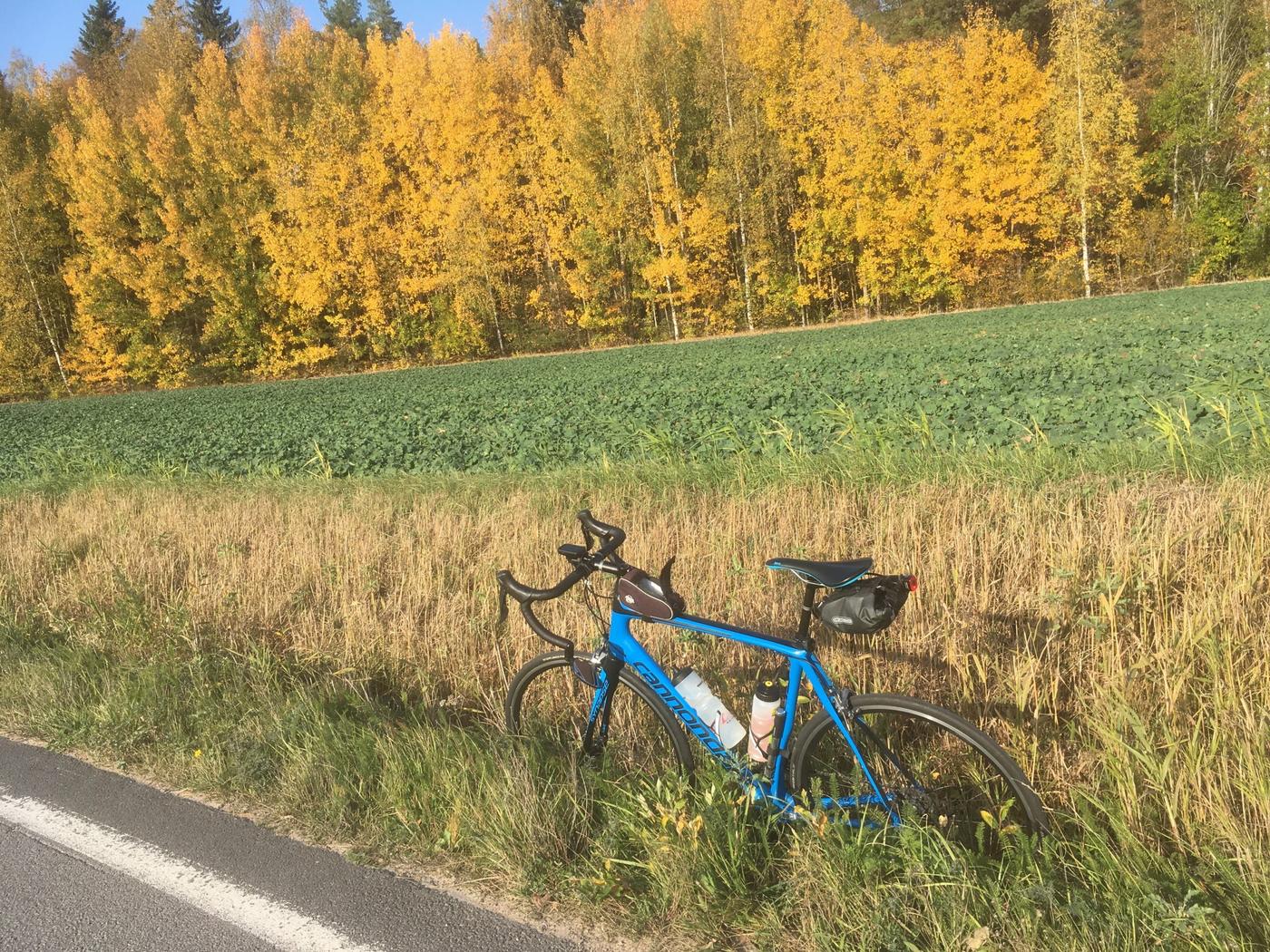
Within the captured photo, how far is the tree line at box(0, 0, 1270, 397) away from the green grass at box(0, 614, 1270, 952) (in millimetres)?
→ 33404

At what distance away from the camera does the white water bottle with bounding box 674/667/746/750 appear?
8.90 ft

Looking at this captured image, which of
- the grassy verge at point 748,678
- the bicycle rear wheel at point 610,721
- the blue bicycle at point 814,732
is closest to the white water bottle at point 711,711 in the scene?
the blue bicycle at point 814,732

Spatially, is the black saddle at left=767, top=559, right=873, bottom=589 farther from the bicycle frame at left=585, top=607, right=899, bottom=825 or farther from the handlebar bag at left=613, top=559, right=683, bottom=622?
the handlebar bag at left=613, top=559, right=683, bottom=622

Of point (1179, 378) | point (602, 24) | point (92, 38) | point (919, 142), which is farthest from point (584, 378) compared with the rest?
point (92, 38)

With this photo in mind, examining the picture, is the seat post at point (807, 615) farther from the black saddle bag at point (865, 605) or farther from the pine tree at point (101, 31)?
the pine tree at point (101, 31)

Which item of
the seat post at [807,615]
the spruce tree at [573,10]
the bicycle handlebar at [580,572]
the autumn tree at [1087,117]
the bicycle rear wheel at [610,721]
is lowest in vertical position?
the bicycle rear wheel at [610,721]

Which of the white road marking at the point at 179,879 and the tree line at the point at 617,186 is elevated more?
the tree line at the point at 617,186

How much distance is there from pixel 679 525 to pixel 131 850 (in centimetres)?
345

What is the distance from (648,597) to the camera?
2.74 meters

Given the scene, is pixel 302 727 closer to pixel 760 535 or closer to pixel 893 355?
pixel 760 535

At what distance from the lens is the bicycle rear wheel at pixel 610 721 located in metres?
2.91

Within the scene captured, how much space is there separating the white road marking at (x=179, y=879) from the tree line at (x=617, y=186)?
34.0 metres

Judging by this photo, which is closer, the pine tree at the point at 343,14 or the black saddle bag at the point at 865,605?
the black saddle bag at the point at 865,605

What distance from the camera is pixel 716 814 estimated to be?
248 centimetres
